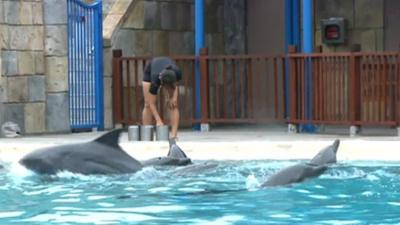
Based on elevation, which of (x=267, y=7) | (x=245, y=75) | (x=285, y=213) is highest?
(x=267, y=7)

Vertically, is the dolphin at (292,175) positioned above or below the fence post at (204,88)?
below

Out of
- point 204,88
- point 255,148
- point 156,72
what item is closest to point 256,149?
point 255,148

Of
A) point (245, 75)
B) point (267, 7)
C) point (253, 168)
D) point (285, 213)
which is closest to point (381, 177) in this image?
point (253, 168)

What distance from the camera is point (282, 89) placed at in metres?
16.9

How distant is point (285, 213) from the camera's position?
817 cm

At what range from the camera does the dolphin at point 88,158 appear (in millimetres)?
10453

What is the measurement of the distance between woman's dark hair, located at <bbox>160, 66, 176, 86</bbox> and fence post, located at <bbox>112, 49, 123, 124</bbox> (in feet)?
8.85

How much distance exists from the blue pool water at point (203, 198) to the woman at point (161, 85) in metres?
3.34

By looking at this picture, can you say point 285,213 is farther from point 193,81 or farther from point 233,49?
point 233,49

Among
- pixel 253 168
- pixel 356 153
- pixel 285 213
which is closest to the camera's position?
pixel 285 213

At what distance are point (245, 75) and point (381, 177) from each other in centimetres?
675

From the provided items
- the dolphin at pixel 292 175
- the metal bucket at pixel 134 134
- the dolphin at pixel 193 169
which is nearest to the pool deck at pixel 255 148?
the metal bucket at pixel 134 134

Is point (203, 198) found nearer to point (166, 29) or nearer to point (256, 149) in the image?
point (256, 149)

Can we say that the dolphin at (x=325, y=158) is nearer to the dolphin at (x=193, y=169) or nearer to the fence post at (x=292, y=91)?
the dolphin at (x=193, y=169)
